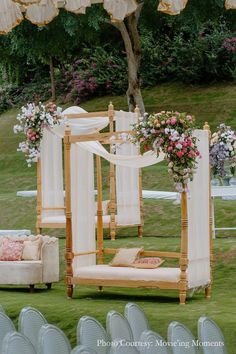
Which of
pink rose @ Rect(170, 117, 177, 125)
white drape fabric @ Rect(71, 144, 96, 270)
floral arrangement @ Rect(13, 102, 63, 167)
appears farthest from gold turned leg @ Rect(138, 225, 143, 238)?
pink rose @ Rect(170, 117, 177, 125)

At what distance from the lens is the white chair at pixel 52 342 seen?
26.0 ft

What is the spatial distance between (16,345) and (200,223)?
6973 mm

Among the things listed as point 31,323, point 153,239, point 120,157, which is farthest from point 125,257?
point 31,323

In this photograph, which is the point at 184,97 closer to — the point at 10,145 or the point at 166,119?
the point at 10,145

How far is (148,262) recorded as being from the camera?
15.0 m

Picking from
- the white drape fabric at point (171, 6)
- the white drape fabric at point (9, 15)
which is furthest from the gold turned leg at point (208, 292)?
the white drape fabric at point (9, 15)

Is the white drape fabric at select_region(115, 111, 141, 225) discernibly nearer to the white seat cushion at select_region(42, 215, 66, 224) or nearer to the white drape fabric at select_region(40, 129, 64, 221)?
the white seat cushion at select_region(42, 215, 66, 224)

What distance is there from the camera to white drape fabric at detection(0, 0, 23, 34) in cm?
1281

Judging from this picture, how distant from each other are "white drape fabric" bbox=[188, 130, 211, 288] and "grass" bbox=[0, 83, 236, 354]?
360 mm

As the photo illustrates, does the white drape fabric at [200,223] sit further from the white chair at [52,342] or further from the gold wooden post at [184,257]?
the white chair at [52,342]

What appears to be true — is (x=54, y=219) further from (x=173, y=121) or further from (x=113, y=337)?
(x=113, y=337)

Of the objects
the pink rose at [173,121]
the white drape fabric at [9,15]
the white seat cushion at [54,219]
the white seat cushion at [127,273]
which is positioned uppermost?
the white drape fabric at [9,15]

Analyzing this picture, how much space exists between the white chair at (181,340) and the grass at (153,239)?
3.38 meters

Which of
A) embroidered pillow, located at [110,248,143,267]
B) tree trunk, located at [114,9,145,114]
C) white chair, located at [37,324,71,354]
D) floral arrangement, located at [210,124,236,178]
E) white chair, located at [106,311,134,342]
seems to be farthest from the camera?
tree trunk, located at [114,9,145,114]
